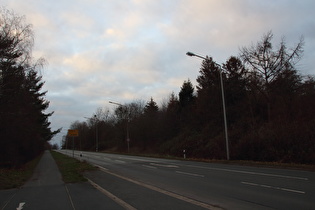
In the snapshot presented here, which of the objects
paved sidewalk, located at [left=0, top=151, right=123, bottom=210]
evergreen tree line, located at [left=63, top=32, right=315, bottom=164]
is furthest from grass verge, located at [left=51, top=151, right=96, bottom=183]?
evergreen tree line, located at [left=63, top=32, right=315, bottom=164]

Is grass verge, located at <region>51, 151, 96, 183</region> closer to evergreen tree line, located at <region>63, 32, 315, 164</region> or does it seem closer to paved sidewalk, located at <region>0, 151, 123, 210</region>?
paved sidewalk, located at <region>0, 151, 123, 210</region>

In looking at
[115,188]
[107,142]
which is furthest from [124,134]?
[115,188]

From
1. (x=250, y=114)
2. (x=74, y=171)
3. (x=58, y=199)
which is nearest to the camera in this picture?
(x=58, y=199)

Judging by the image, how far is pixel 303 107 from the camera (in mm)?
27750

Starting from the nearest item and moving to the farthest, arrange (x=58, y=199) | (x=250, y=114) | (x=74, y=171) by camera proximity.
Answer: (x=58, y=199) → (x=74, y=171) → (x=250, y=114)

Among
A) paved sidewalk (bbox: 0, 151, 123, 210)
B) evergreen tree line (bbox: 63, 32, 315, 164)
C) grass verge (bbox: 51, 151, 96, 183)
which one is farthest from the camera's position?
evergreen tree line (bbox: 63, 32, 315, 164)

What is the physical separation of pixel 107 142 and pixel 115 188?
8147cm

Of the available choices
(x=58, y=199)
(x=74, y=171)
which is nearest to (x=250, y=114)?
(x=74, y=171)

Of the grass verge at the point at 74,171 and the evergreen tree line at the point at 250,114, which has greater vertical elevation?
the evergreen tree line at the point at 250,114

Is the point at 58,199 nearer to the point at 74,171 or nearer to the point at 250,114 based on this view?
the point at 74,171

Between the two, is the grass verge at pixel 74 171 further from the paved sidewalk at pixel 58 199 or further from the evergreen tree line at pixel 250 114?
the evergreen tree line at pixel 250 114

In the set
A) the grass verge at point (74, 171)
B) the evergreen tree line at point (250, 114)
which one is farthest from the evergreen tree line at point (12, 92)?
the evergreen tree line at point (250, 114)

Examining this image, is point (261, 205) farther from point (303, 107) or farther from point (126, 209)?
point (303, 107)

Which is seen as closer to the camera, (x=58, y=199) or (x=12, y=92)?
(x=58, y=199)
